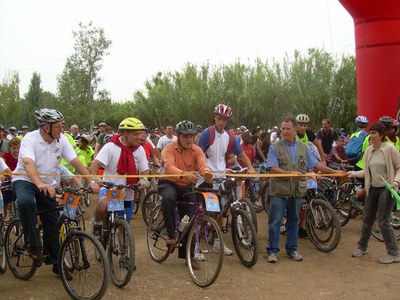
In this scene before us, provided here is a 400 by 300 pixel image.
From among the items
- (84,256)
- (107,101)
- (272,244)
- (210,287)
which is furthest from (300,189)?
(107,101)

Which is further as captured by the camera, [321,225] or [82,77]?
[82,77]

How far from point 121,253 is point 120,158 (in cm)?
120

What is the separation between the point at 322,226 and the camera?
751 cm

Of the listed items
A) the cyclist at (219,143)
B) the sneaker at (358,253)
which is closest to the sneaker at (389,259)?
the sneaker at (358,253)

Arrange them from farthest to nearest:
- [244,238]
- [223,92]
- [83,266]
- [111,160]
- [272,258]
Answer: [223,92] → [272,258] → [244,238] → [111,160] → [83,266]

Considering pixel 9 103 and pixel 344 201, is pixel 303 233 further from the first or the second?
pixel 9 103

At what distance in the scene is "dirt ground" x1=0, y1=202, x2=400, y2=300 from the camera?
18.3 feet

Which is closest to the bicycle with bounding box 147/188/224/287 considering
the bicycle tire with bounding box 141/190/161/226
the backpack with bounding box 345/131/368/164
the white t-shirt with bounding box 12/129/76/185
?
the white t-shirt with bounding box 12/129/76/185

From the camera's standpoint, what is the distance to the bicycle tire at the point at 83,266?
5.08 m

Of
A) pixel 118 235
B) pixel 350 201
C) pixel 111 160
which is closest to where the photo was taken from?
pixel 118 235

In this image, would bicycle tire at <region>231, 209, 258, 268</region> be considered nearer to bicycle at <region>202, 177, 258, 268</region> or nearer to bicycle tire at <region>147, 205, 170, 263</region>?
bicycle at <region>202, 177, 258, 268</region>

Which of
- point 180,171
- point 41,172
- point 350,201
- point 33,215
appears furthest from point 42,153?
point 350,201

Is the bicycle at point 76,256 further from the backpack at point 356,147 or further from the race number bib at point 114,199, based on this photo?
the backpack at point 356,147

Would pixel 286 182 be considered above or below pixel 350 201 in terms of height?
above
